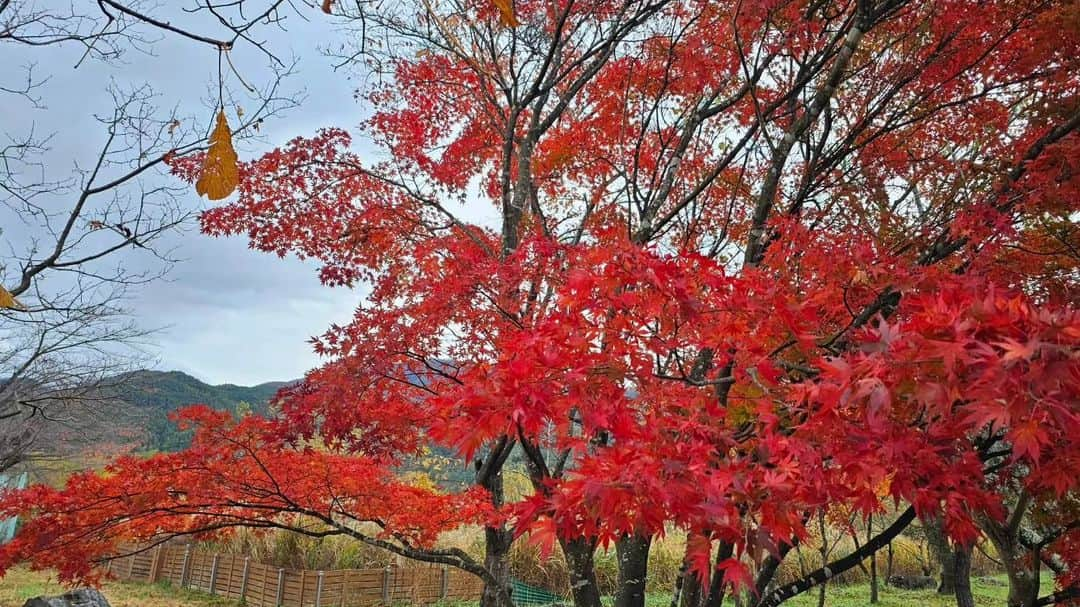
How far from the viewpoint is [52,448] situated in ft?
57.0

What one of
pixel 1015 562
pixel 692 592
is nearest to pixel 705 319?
pixel 692 592

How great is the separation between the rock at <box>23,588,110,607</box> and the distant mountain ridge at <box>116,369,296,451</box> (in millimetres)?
2295

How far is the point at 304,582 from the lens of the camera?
9.68 m

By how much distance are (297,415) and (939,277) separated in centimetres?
447

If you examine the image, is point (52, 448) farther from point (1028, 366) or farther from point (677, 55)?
point (1028, 366)

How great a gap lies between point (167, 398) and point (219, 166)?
34.4 m

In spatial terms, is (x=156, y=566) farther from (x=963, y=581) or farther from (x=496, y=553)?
(x=963, y=581)

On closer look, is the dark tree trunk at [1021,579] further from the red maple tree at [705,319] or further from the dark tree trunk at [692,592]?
the dark tree trunk at [692,592]

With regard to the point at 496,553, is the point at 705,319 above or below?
above

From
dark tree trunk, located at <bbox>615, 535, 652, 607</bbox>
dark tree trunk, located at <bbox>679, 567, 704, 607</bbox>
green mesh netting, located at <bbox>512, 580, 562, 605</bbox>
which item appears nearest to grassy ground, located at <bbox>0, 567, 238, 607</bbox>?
green mesh netting, located at <bbox>512, 580, 562, 605</bbox>

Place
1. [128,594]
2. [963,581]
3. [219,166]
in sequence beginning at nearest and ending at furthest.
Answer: [219,166], [963,581], [128,594]

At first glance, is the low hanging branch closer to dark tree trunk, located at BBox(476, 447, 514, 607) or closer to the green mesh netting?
dark tree trunk, located at BBox(476, 447, 514, 607)

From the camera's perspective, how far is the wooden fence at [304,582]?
9734mm

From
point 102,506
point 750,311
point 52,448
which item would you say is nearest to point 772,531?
point 750,311
